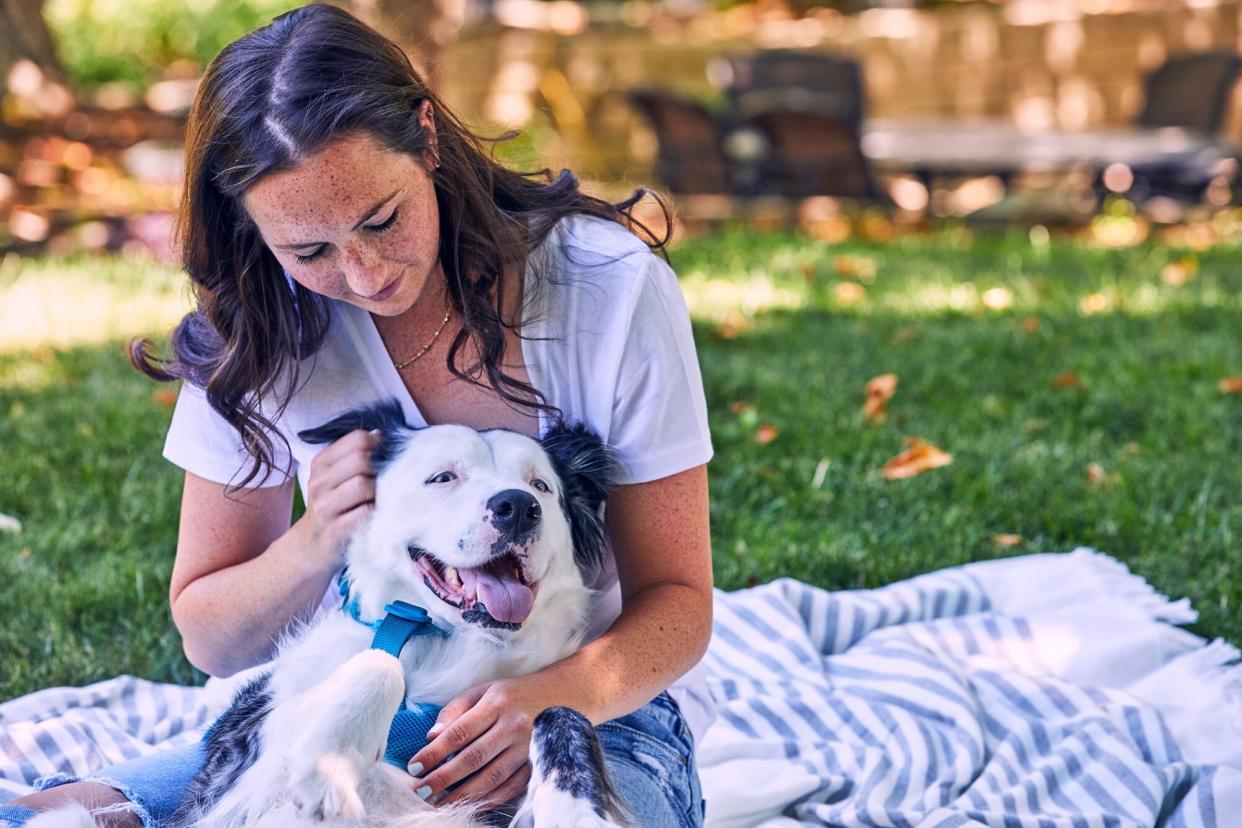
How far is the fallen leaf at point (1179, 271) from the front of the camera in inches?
294

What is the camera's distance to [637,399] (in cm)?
242

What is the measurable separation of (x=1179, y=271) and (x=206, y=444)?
6.65 meters

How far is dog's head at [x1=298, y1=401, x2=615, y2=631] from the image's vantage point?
216 centimetres

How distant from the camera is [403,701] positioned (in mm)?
2213

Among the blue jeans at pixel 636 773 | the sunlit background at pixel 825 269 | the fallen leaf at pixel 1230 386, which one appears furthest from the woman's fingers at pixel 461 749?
the fallen leaf at pixel 1230 386

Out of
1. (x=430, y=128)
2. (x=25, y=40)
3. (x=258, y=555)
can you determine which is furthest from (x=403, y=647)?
(x=25, y=40)

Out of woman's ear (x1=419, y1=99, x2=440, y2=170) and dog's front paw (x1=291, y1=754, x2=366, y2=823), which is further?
woman's ear (x1=419, y1=99, x2=440, y2=170)

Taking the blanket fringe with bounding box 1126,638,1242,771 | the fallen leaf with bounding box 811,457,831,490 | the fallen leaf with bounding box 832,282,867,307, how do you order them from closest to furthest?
the blanket fringe with bounding box 1126,638,1242,771, the fallen leaf with bounding box 811,457,831,490, the fallen leaf with bounding box 832,282,867,307

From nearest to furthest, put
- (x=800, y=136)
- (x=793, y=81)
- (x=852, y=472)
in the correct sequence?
(x=852, y=472), (x=800, y=136), (x=793, y=81)

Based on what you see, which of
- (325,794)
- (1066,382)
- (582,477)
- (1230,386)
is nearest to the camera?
(325,794)

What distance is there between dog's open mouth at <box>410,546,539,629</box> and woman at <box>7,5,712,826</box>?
116mm

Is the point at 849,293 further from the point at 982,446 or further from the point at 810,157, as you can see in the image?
the point at 810,157

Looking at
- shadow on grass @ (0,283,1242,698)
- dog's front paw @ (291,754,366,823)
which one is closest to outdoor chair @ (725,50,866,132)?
shadow on grass @ (0,283,1242,698)

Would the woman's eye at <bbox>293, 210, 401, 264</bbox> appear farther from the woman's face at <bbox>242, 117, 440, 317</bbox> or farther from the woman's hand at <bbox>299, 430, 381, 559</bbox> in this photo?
the woman's hand at <bbox>299, 430, 381, 559</bbox>
